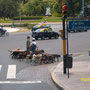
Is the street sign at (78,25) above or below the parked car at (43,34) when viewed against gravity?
above

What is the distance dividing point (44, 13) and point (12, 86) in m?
94.8

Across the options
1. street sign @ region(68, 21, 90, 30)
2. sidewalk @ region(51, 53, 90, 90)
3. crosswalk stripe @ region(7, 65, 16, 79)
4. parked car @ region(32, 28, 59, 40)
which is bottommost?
parked car @ region(32, 28, 59, 40)

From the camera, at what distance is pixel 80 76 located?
571 inches

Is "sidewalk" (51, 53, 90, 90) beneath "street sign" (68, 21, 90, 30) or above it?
beneath

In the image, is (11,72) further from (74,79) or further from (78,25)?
(78,25)

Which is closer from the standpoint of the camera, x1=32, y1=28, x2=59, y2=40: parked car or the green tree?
x1=32, y1=28, x2=59, y2=40: parked car

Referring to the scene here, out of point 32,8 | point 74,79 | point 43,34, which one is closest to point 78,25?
point 74,79

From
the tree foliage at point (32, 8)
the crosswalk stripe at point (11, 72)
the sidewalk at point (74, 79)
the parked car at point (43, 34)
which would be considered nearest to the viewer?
the sidewalk at point (74, 79)

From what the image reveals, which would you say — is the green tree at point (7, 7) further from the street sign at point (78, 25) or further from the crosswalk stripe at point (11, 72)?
the street sign at point (78, 25)

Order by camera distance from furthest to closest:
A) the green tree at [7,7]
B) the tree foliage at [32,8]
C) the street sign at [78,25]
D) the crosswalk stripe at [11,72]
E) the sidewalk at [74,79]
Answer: the green tree at [7,7] < the tree foliage at [32,8] < the crosswalk stripe at [11,72] < the street sign at [78,25] < the sidewalk at [74,79]

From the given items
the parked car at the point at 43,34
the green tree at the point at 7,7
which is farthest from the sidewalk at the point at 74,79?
the green tree at the point at 7,7

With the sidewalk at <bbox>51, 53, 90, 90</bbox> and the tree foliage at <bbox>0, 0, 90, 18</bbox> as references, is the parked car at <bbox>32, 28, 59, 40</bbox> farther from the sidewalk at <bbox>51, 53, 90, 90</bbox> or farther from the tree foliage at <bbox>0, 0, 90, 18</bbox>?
the tree foliage at <bbox>0, 0, 90, 18</bbox>

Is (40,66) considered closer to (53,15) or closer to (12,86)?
(12,86)

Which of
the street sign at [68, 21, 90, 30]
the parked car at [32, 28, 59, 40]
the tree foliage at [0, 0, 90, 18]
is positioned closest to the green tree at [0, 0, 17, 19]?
the tree foliage at [0, 0, 90, 18]
